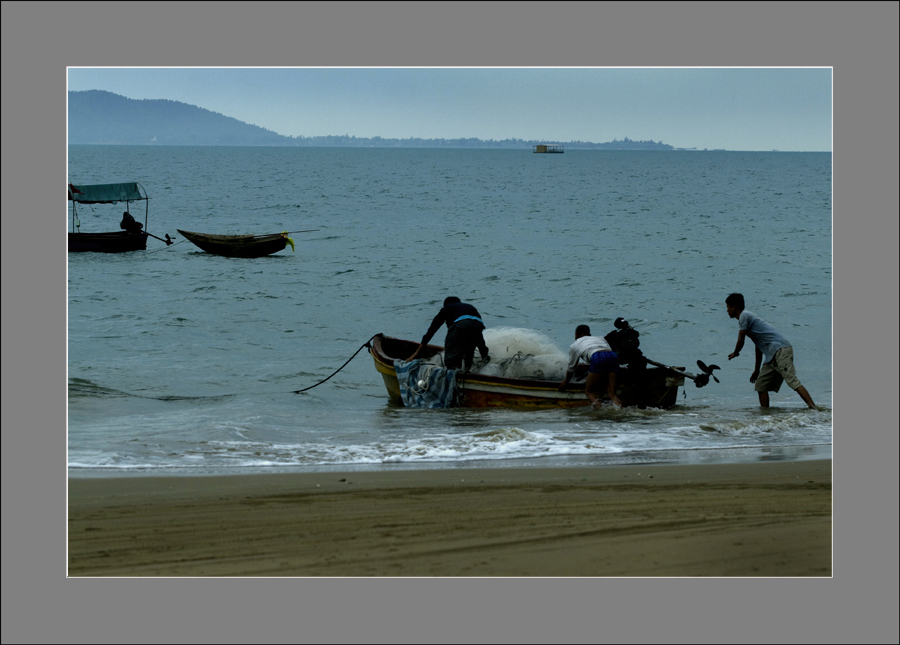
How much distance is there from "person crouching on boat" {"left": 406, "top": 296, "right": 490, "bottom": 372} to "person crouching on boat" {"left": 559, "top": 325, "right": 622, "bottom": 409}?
117 cm

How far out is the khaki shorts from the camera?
956cm

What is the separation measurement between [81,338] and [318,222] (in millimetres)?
25340

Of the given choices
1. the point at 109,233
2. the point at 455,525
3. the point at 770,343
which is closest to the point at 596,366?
the point at 770,343

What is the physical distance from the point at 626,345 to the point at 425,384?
7.74ft

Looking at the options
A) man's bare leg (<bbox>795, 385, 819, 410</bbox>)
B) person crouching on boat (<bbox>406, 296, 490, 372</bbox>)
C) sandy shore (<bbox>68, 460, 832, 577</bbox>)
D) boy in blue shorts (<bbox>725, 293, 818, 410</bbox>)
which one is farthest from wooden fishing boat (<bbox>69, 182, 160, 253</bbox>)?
man's bare leg (<bbox>795, 385, 819, 410</bbox>)

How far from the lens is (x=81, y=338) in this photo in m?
13.6

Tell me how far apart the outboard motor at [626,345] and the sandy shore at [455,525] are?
3278mm

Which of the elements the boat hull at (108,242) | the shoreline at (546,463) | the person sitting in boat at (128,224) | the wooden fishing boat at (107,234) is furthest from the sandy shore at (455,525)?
the person sitting in boat at (128,224)

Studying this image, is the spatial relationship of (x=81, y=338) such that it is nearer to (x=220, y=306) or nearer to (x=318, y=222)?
(x=220, y=306)

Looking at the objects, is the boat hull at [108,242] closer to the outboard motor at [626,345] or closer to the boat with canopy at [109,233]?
the boat with canopy at [109,233]

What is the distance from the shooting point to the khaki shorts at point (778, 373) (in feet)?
31.4

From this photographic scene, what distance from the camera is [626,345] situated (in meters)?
9.76

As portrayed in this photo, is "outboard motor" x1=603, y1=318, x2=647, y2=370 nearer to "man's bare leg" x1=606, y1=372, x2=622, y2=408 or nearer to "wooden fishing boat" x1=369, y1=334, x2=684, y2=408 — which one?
"wooden fishing boat" x1=369, y1=334, x2=684, y2=408

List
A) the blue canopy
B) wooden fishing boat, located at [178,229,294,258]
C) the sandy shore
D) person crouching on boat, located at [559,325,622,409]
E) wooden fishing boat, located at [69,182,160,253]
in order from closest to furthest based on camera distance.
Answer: the sandy shore → person crouching on boat, located at [559,325,622,409] → the blue canopy → wooden fishing boat, located at [69,182,160,253] → wooden fishing boat, located at [178,229,294,258]
